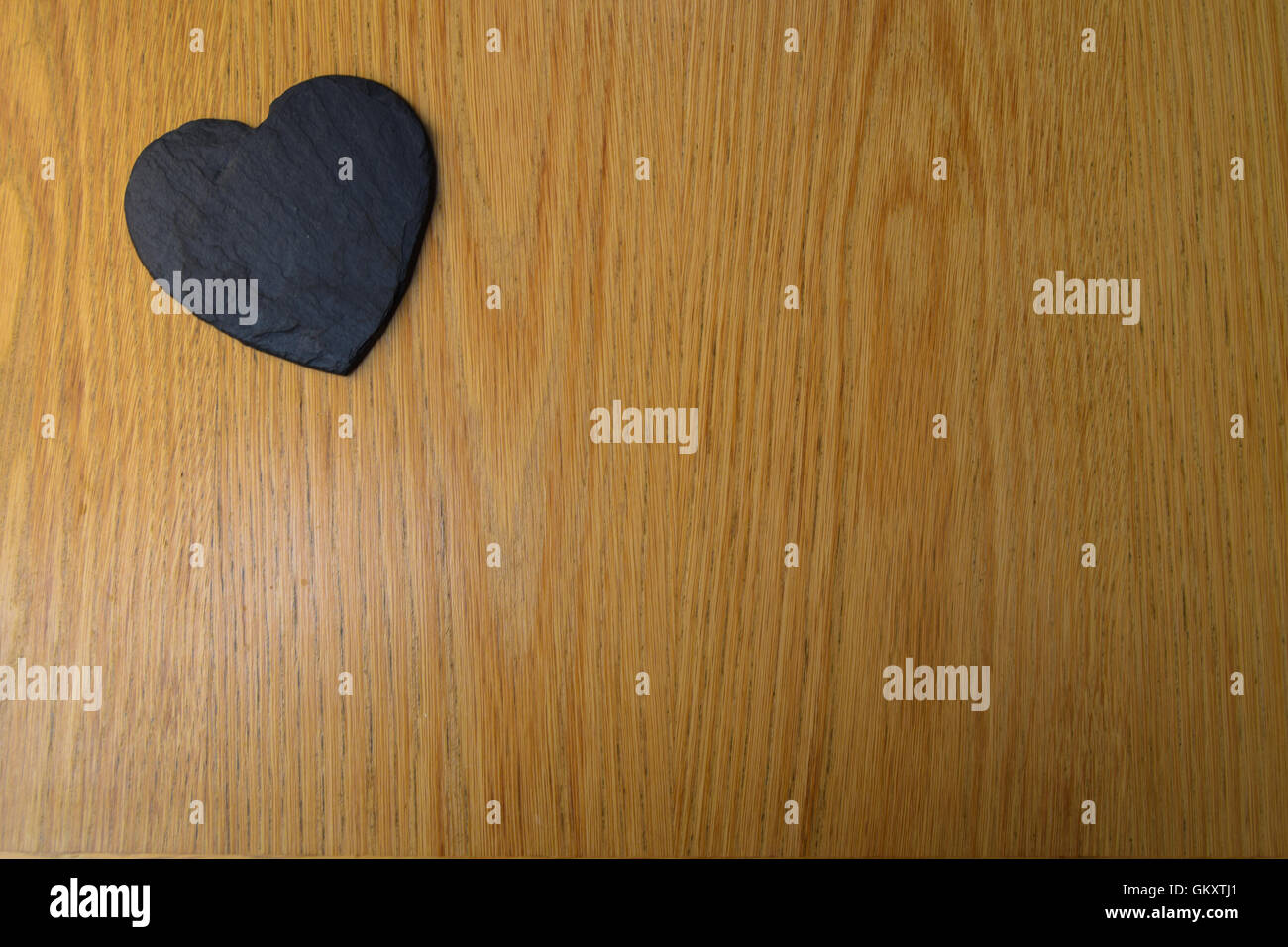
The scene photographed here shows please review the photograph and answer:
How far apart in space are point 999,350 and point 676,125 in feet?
1.77

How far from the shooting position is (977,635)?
3.70 ft

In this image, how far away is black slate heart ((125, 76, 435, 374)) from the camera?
1.11 meters

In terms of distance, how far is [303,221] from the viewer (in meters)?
1.11

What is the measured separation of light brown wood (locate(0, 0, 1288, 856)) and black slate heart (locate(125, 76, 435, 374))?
0.14 ft

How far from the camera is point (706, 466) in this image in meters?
1.14

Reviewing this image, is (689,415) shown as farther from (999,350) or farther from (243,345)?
(243,345)

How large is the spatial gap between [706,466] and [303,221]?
0.63 metres

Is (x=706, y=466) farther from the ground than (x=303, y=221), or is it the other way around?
(x=303, y=221)

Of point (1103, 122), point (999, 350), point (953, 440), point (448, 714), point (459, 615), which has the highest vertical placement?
point (1103, 122)

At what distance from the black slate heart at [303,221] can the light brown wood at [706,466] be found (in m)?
0.04

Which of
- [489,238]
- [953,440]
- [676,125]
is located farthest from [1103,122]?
[489,238]

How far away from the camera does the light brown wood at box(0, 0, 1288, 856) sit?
1.13 meters

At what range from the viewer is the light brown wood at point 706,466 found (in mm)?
1130

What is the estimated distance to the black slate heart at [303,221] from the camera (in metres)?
1.11
